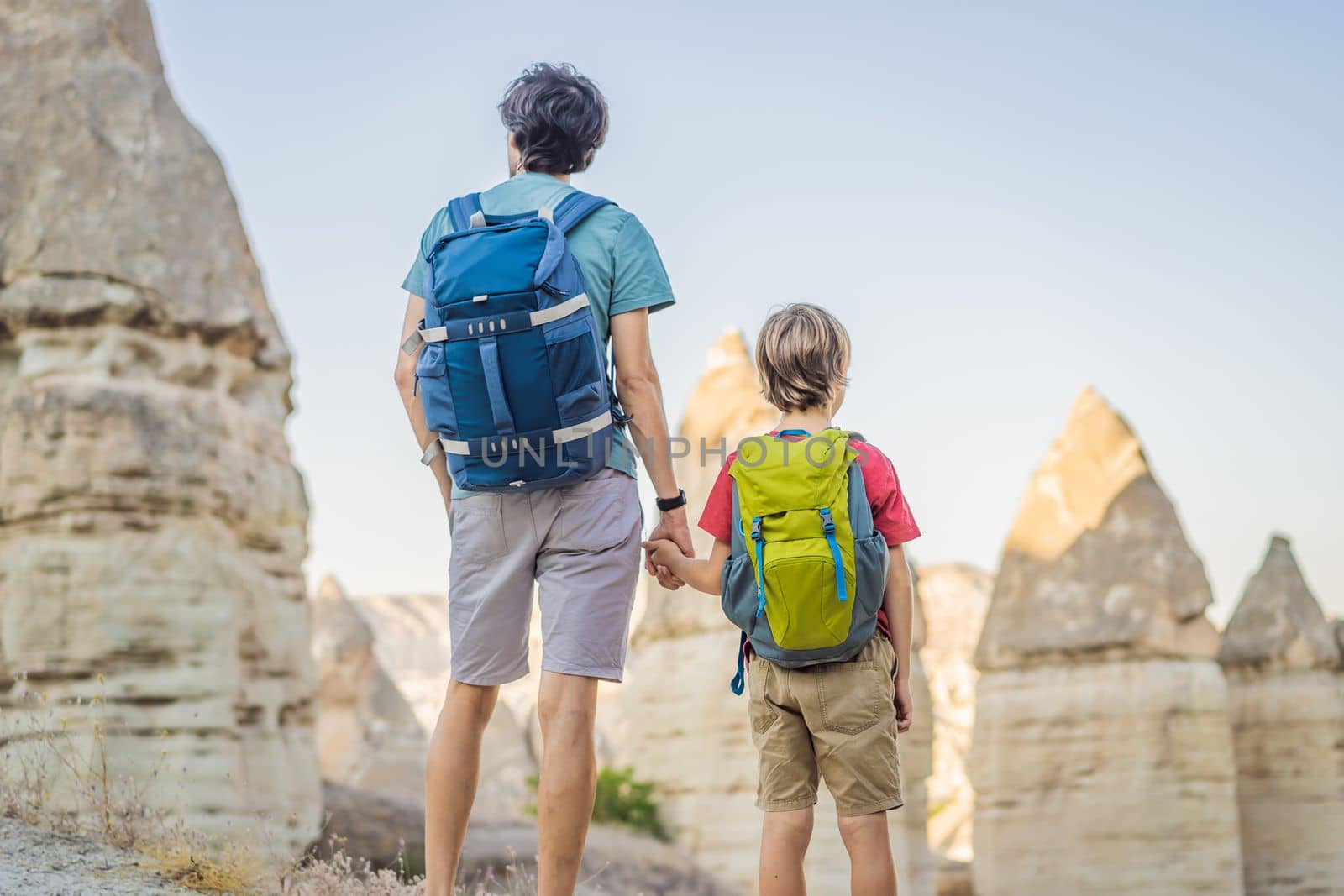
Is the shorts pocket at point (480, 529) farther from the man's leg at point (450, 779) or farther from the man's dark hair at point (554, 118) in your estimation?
the man's dark hair at point (554, 118)

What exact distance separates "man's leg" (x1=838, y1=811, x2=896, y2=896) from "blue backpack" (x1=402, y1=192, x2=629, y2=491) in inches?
39.0

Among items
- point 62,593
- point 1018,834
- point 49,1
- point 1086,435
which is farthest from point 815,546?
point 1086,435

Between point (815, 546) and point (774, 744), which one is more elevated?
point (815, 546)

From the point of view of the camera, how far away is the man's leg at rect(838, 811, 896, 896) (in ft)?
9.87

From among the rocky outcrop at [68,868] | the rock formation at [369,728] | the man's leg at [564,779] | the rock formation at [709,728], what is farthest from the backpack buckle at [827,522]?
the rock formation at [369,728]

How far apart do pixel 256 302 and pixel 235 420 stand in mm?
961

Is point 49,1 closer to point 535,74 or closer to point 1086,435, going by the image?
point 535,74

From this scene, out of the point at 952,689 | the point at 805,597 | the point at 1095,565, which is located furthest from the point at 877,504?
the point at 952,689

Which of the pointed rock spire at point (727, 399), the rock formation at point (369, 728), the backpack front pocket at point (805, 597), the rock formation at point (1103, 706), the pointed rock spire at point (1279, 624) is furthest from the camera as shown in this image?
the rock formation at point (369, 728)

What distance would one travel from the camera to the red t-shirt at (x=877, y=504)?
3145 mm

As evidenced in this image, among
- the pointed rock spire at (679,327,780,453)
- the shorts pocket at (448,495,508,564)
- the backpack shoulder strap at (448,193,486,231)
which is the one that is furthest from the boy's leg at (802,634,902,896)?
the pointed rock spire at (679,327,780,453)

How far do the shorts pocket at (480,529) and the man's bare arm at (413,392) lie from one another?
13 centimetres

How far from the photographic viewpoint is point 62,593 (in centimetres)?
845

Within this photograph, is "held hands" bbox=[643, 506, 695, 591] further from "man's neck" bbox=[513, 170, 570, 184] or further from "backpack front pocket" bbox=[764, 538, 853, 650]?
"man's neck" bbox=[513, 170, 570, 184]
